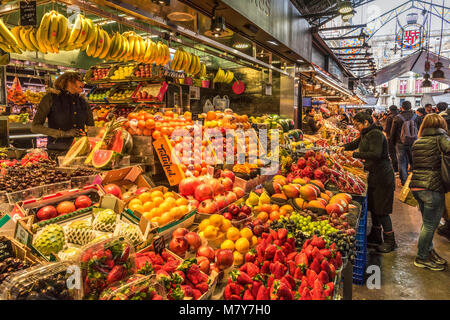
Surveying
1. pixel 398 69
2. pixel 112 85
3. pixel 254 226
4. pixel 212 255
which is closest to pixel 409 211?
pixel 254 226

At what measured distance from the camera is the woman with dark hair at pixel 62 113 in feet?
12.1

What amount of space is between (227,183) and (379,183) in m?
2.90

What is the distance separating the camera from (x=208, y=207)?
221cm

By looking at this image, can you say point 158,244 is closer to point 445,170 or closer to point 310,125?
point 445,170

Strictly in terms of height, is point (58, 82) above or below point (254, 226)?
above

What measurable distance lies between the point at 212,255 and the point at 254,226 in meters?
0.43

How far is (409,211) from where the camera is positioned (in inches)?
252

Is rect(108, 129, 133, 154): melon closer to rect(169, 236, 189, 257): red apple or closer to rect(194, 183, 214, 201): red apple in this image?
rect(194, 183, 214, 201): red apple

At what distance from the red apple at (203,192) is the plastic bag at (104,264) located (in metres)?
1.09

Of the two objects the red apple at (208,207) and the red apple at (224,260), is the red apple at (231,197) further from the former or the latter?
the red apple at (224,260)

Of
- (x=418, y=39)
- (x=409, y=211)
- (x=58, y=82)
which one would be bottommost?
(x=409, y=211)

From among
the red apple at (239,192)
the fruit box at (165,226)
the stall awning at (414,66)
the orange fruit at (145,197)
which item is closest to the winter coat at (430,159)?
the red apple at (239,192)

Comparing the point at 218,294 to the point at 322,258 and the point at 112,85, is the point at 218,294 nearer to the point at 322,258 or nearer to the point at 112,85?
the point at 322,258

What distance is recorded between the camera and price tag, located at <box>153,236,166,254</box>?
160 cm
